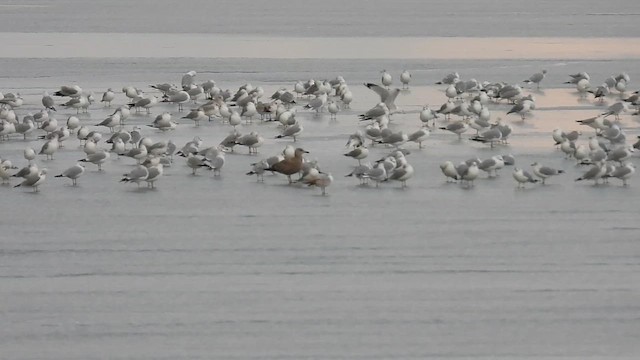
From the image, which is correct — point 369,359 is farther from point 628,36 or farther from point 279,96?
point 628,36

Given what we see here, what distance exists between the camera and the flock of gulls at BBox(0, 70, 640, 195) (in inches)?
479

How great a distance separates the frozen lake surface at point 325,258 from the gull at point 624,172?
0.13 meters

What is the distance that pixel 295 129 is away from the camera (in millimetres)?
14156

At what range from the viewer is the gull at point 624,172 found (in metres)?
12.1

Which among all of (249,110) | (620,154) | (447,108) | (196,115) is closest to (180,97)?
(196,115)

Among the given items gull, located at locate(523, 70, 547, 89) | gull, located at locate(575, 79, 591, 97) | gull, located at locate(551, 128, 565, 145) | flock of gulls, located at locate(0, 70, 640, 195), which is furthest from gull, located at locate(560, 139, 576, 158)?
gull, located at locate(523, 70, 547, 89)

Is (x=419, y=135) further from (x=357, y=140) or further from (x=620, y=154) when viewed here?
(x=620, y=154)

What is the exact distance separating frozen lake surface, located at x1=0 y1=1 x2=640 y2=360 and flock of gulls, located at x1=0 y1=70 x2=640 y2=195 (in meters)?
0.14

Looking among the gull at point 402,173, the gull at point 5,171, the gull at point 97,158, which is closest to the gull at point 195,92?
the gull at point 97,158

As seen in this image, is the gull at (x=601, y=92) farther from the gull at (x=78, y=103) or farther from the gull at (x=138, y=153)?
the gull at (x=138, y=153)

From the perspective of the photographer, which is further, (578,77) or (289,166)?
(578,77)

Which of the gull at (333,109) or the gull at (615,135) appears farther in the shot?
the gull at (333,109)

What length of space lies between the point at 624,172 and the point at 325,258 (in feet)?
12.1

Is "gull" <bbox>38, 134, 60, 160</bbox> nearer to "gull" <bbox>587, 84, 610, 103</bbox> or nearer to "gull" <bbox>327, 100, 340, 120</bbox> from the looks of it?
"gull" <bbox>327, 100, 340, 120</bbox>
